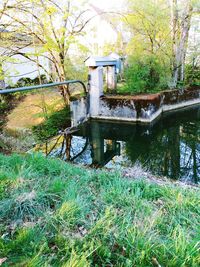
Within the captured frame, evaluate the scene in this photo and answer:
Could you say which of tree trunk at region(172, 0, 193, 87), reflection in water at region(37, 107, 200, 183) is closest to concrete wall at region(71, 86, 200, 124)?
reflection in water at region(37, 107, 200, 183)

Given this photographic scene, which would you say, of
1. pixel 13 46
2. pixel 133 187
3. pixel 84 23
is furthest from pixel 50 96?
pixel 133 187

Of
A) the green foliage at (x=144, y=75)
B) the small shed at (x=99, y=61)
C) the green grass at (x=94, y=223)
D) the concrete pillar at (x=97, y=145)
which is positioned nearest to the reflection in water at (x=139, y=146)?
the concrete pillar at (x=97, y=145)

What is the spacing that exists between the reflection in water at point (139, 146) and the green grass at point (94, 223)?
93.0 inches

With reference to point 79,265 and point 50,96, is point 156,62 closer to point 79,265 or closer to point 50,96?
point 50,96

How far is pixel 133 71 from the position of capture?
880 centimetres

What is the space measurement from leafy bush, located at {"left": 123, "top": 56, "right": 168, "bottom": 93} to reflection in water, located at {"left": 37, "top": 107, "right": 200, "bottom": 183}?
169cm

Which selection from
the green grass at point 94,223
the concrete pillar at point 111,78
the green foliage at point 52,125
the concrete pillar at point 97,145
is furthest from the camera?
the concrete pillar at point 111,78

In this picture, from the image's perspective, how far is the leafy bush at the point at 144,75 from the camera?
8766 mm

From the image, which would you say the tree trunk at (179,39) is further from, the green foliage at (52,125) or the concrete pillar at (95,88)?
the green foliage at (52,125)

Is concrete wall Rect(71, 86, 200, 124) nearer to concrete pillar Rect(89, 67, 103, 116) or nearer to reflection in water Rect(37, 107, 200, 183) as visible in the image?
concrete pillar Rect(89, 67, 103, 116)

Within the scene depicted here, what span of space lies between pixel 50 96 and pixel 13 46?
8.06 ft

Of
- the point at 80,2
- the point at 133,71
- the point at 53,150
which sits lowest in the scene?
the point at 53,150

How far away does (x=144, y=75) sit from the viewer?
8852mm

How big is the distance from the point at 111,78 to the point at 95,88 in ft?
4.68
